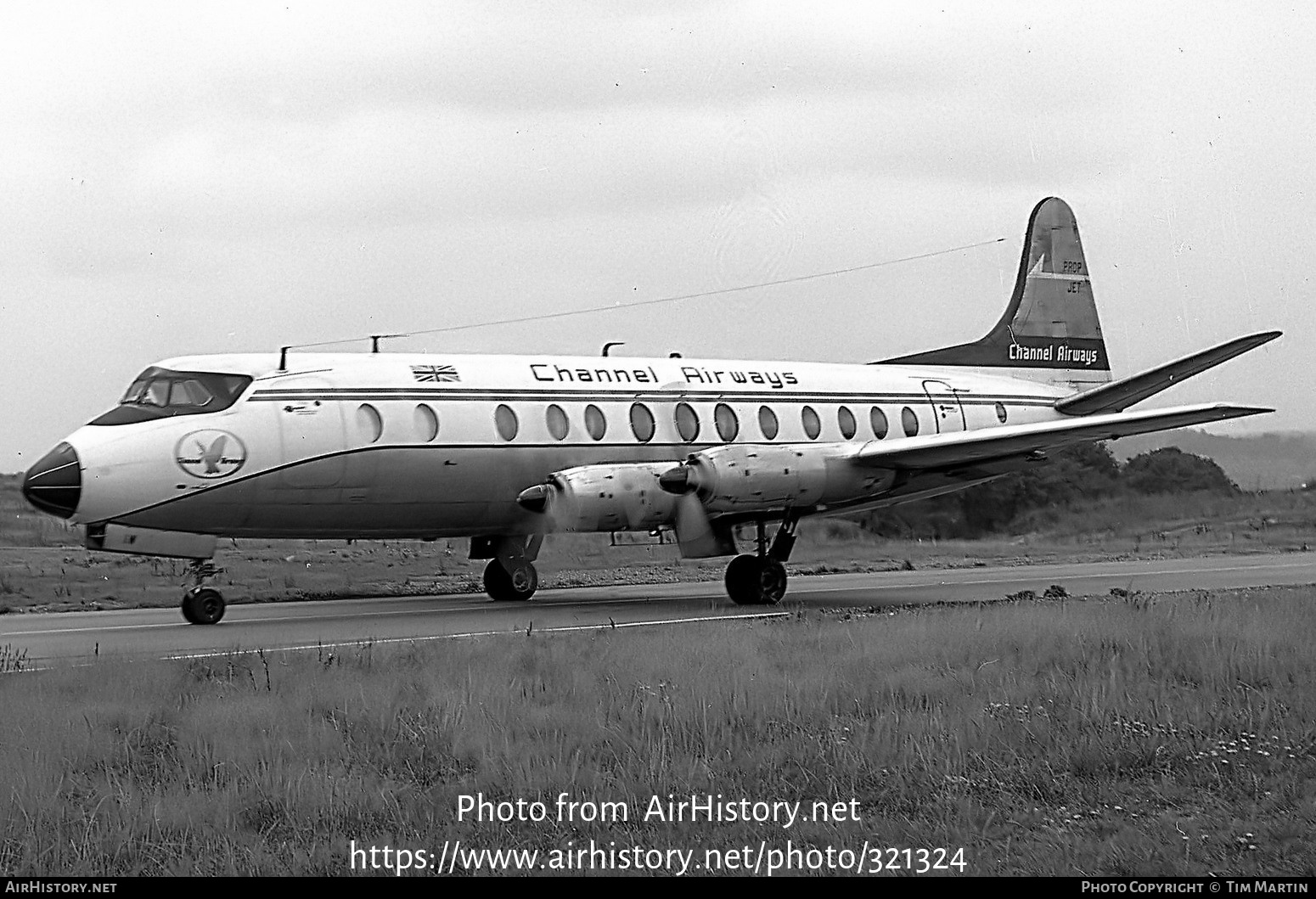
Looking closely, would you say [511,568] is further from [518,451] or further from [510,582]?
[518,451]

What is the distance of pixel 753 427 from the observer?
2180cm

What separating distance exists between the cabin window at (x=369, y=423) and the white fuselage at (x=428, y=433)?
0.02m

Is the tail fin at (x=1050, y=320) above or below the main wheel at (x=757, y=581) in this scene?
above

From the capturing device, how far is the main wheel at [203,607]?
1700 cm

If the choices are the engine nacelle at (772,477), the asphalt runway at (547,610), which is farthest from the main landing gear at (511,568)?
the engine nacelle at (772,477)

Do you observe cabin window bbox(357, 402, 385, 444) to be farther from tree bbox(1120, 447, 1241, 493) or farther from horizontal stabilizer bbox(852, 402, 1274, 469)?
tree bbox(1120, 447, 1241, 493)

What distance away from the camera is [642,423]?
2089 centimetres

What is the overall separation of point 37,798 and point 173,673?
4.10 meters

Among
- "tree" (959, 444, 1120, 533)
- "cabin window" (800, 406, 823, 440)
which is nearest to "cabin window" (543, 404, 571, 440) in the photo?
"cabin window" (800, 406, 823, 440)

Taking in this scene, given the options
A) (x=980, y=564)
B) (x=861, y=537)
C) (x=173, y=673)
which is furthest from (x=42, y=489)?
(x=861, y=537)

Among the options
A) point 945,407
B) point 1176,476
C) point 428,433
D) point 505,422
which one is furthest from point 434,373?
point 1176,476

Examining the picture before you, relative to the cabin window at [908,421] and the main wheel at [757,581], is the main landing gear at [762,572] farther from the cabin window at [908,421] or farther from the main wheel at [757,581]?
the cabin window at [908,421]

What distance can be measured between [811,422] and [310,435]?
8130 mm

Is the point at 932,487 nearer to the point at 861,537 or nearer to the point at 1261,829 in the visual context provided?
the point at 861,537
